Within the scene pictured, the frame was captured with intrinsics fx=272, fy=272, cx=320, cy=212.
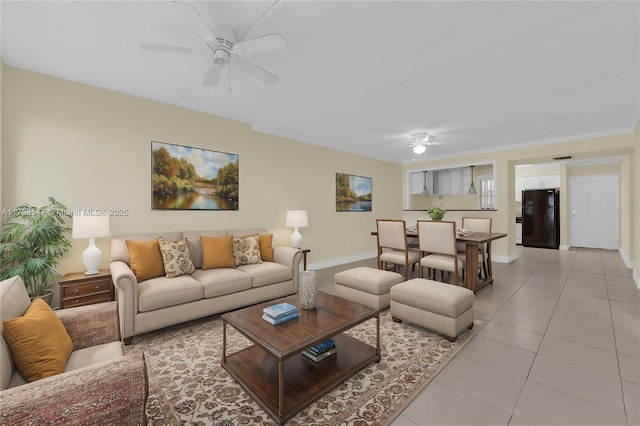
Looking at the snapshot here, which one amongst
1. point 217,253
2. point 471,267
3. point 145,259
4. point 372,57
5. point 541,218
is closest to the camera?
point 372,57

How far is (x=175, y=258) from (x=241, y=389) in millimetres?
1711

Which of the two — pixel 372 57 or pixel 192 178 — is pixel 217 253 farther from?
pixel 372 57

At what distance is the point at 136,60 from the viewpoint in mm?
2594

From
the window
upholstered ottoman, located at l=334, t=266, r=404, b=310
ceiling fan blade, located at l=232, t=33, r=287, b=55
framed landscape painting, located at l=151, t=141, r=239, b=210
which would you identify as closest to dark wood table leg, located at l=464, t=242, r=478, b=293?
upholstered ottoman, located at l=334, t=266, r=404, b=310

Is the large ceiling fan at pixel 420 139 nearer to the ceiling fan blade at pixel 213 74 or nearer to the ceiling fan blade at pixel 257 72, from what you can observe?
the ceiling fan blade at pixel 257 72

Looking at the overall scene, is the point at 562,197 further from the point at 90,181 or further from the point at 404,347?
the point at 90,181

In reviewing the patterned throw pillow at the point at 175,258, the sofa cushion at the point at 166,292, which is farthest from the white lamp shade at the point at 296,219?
the sofa cushion at the point at 166,292

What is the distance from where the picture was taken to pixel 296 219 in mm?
4598

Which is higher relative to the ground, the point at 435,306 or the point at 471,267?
the point at 471,267

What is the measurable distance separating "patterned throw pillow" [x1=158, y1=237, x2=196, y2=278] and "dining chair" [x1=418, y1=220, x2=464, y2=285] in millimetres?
3145

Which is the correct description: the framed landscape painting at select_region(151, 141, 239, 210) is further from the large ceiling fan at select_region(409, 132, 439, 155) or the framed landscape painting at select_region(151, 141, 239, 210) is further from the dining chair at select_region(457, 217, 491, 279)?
the dining chair at select_region(457, 217, 491, 279)

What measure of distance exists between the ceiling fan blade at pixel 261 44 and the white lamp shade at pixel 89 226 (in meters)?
2.23

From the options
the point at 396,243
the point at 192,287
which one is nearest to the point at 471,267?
the point at 396,243

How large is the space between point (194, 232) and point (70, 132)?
5.48 feet
